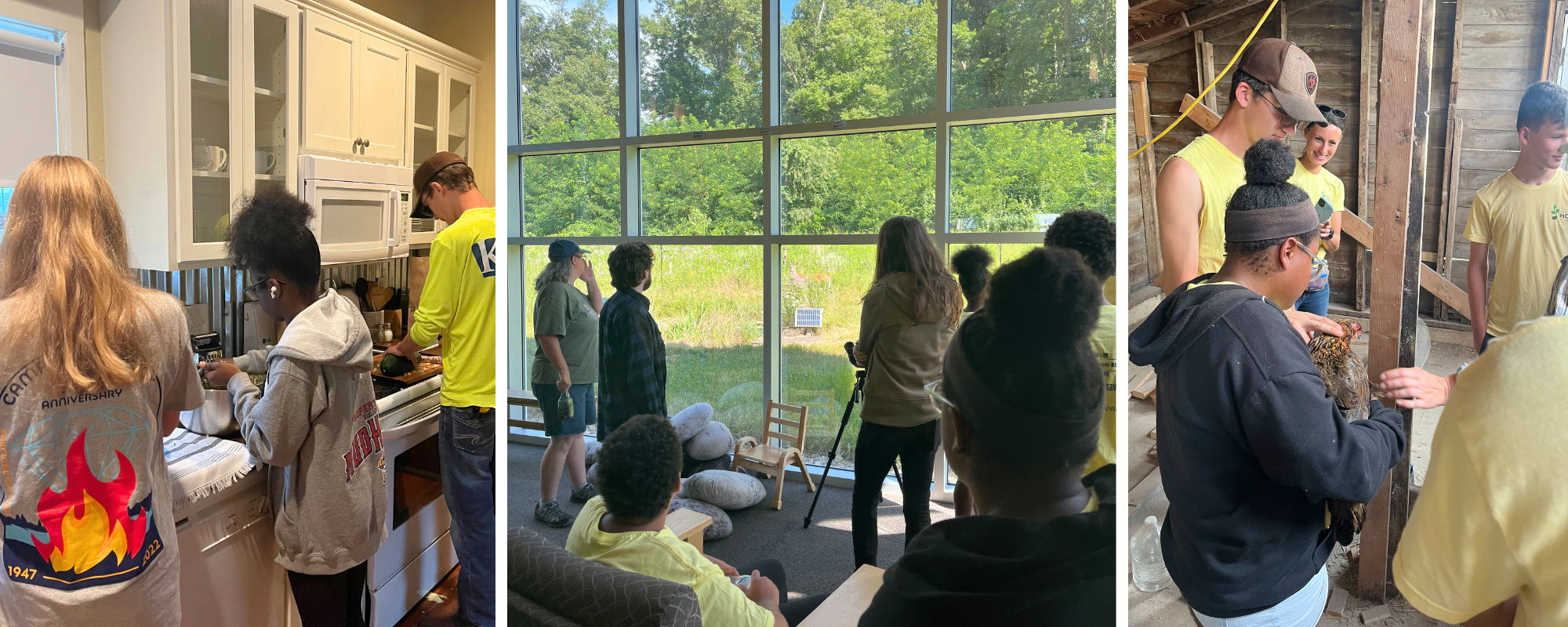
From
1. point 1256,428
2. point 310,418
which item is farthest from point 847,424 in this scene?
point 310,418

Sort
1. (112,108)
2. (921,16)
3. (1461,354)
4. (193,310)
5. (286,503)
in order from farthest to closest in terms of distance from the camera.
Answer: (193,310) → (112,108) → (286,503) → (1461,354) → (921,16)

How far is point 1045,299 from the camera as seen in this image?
0.76m

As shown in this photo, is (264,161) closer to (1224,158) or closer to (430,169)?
(430,169)

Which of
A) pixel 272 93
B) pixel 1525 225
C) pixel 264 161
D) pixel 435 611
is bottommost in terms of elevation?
pixel 435 611

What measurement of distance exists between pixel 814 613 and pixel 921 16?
2.25ft

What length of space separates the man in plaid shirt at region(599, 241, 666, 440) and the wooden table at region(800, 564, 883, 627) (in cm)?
30

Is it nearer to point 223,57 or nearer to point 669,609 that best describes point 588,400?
point 669,609

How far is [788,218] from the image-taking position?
0.78 meters

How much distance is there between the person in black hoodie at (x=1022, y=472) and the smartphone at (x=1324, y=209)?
39.2 inches

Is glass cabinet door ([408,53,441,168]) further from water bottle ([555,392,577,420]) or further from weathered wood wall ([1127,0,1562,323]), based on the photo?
weathered wood wall ([1127,0,1562,323])

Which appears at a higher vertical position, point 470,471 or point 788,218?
point 788,218

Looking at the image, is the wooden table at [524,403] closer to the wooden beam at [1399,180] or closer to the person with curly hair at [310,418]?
the person with curly hair at [310,418]

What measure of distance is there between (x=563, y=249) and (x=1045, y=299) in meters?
0.56

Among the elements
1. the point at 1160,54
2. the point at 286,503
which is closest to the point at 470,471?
the point at 286,503
